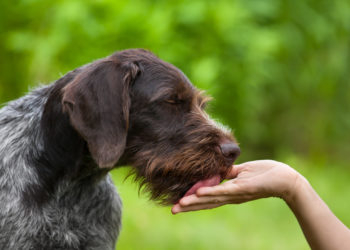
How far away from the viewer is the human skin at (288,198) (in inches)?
170

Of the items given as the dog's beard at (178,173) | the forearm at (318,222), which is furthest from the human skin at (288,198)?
the dog's beard at (178,173)

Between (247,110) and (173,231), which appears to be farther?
(247,110)

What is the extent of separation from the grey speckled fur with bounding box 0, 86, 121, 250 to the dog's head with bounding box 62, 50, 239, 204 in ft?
1.26

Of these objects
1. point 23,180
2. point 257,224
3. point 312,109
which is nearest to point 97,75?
point 23,180

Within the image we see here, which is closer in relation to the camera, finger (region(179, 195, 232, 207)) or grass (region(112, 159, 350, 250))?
finger (region(179, 195, 232, 207))

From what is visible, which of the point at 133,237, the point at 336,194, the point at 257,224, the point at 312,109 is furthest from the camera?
the point at 312,109

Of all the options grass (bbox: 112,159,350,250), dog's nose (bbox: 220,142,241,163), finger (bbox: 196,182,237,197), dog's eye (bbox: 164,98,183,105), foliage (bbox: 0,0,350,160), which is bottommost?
grass (bbox: 112,159,350,250)

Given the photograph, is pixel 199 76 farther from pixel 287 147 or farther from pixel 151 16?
pixel 287 147

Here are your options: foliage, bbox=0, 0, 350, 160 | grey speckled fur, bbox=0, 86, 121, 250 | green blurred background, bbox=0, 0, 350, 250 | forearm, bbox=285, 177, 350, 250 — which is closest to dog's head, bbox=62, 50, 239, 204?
grey speckled fur, bbox=0, 86, 121, 250

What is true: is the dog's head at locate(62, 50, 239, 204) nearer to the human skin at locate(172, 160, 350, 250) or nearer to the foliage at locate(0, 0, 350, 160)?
the human skin at locate(172, 160, 350, 250)

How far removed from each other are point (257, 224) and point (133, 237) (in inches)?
70.9

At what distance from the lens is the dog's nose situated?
4395 mm

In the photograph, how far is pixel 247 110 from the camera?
10.3 m

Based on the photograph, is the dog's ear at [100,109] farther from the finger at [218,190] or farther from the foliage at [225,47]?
the foliage at [225,47]
